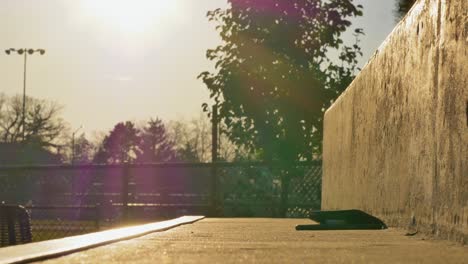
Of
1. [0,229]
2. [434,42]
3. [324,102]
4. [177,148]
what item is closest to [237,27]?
[324,102]

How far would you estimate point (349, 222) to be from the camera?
240 inches

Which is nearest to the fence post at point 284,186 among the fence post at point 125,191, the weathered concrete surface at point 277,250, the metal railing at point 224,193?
the metal railing at point 224,193

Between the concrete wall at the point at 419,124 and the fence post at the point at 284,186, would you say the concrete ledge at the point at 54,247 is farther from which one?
the fence post at the point at 284,186

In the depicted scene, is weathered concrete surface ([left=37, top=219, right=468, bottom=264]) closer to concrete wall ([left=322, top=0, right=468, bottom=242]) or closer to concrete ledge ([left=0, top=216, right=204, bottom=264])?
concrete ledge ([left=0, top=216, right=204, bottom=264])

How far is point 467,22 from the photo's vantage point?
382 cm

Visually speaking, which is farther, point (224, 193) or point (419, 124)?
point (224, 193)

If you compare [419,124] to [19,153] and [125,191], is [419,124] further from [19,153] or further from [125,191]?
[19,153]

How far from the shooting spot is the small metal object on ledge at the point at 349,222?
579cm

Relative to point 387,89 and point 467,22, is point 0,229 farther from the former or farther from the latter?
point 467,22

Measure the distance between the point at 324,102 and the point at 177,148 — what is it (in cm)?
6377

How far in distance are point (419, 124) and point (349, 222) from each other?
1428 mm

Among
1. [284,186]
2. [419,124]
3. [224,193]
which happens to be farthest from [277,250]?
[224,193]

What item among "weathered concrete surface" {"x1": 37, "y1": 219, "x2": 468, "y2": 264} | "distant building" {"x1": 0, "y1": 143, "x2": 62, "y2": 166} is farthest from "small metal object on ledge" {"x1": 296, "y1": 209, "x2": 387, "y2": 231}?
"distant building" {"x1": 0, "y1": 143, "x2": 62, "y2": 166}

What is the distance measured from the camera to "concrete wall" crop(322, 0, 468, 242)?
156 inches
